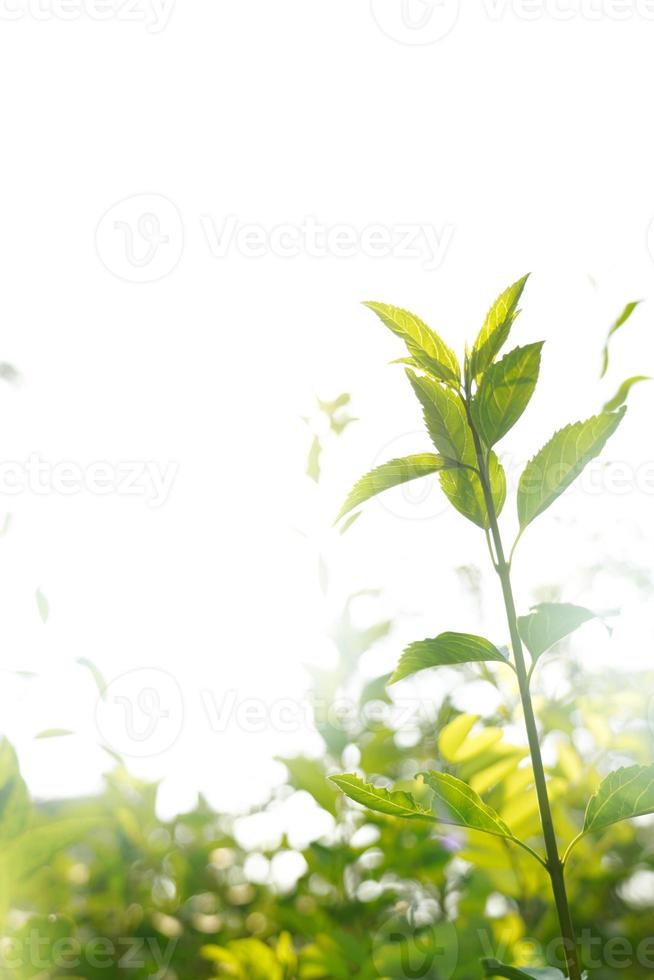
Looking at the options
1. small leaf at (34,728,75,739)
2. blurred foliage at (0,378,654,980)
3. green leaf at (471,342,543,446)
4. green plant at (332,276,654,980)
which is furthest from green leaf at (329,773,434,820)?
small leaf at (34,728,75,739)

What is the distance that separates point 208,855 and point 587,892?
3.03 feet

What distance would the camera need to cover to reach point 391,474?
2.57 ft

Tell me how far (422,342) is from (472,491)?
0.18 metres

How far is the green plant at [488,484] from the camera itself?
0.71 meters

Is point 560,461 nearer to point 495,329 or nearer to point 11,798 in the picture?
point 495,329

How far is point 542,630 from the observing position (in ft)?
2.48

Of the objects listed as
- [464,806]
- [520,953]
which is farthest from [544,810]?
[520,953]

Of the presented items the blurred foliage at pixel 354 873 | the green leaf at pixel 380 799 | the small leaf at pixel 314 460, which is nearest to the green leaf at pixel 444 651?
the green leaf at pixel 380 799

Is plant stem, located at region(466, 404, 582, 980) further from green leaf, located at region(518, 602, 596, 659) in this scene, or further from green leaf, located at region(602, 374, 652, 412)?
green leaf, located at region(602, 374, 652, 412)

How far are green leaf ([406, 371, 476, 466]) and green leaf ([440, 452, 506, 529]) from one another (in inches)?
0.7

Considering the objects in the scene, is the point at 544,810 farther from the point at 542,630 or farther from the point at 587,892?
the point at 587,892

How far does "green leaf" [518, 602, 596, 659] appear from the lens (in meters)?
0.75

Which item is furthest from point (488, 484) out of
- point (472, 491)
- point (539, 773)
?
point (539, 773)

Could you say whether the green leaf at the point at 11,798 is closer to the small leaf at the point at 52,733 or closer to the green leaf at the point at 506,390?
the small leaf at the point at 52,733
